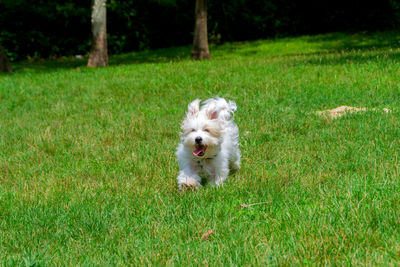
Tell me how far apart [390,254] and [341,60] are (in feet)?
39.9

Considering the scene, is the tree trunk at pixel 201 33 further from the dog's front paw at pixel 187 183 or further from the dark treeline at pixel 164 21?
the dog's front paw at pixel 187 183

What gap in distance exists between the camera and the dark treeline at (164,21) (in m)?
24.0

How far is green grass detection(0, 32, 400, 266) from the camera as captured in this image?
11.4 ft

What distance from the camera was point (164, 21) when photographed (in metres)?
28.0

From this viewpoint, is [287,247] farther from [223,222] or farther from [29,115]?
[29,115]

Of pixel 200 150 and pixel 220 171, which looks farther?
pixel 220 171

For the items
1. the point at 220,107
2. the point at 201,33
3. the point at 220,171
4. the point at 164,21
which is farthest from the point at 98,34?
the point at 220,171

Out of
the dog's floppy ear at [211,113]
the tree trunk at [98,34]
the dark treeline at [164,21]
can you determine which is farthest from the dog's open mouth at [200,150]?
the dark treeline at [164,21]

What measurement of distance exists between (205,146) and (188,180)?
43cm

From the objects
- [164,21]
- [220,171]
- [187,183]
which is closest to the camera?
[187,183]

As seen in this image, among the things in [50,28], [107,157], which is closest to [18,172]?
[107,157]

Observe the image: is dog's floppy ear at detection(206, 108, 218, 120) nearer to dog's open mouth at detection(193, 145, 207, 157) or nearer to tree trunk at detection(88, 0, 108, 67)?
dog's open mouth at detection(193, 145, 207, 157)

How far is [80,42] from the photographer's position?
25.6 metres

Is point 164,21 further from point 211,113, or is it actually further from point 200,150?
point 200,150
